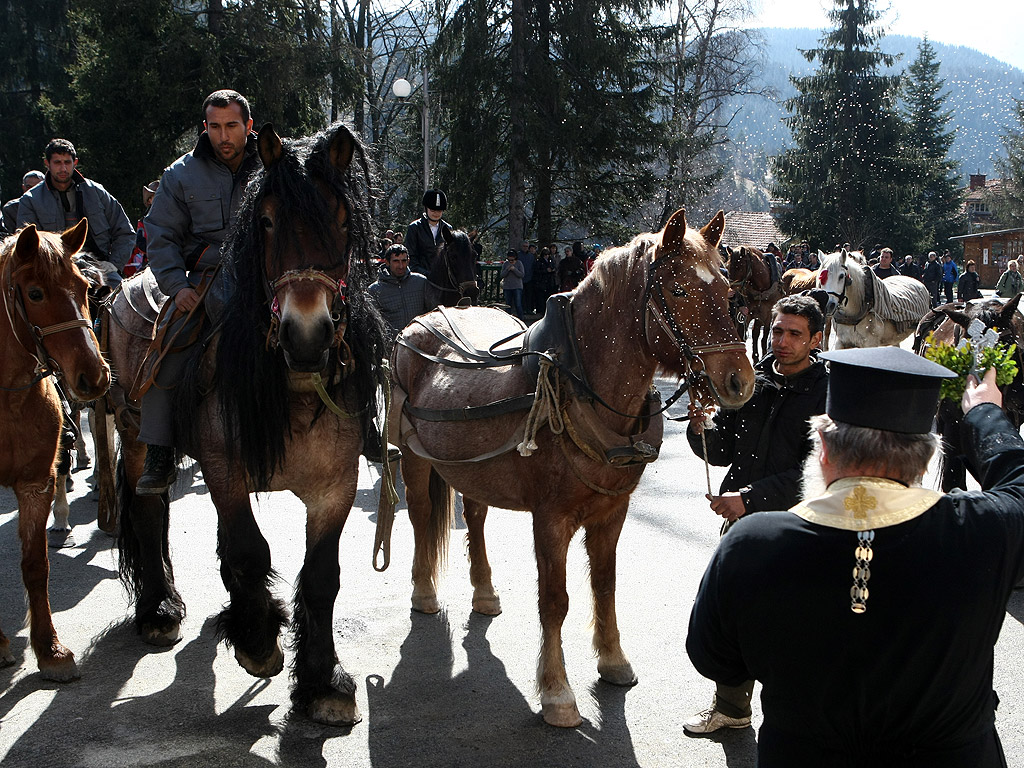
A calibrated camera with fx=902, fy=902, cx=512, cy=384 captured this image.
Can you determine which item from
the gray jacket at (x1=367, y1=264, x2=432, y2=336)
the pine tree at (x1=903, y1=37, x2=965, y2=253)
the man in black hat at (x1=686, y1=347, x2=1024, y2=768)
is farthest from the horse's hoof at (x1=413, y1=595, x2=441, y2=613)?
the pine tree at (x1=903, y1=37, x2=965, y2=253)

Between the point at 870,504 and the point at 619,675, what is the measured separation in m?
2.76

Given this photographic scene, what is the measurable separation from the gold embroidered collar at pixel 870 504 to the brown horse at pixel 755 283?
14.9 meters

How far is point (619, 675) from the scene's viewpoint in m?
4.43

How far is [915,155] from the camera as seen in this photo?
43.7 metres

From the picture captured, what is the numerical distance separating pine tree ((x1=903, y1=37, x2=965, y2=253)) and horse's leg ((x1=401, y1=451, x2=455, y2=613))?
A: 137 feet

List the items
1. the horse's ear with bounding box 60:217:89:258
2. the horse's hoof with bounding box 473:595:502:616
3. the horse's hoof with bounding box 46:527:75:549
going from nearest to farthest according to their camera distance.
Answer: the horse's ear with bounding box 60:217:89:258, the horse's hoof with bounding box 473:595:502:616, the horse's hoof with bounding box 46:527:75:549

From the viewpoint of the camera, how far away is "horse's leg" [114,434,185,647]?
16.2 feet

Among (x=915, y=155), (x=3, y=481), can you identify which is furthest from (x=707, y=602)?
(x=915, y=155)

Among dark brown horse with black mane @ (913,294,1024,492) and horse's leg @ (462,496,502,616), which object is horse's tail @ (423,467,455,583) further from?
dark brown horse with black mane @ (913,294,1024,492)

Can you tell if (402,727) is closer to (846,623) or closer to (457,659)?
(457,659)

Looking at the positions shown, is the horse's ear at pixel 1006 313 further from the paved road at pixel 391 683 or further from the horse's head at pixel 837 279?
the horse's head at pixel 837 279

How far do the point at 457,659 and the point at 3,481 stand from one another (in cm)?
246

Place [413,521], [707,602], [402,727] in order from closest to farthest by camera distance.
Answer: [707,602]
[402,727]
[413,521]

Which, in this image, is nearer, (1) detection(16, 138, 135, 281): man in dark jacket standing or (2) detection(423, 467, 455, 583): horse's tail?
(2) detection(423, 467, 455, 583): horse's tail
